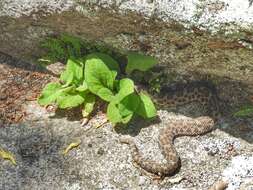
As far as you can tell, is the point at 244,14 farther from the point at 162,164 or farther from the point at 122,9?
the point at 162,164

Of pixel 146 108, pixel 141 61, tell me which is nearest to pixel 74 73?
pixel 141 61

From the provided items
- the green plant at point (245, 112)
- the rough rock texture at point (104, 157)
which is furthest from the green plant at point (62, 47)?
the green plant at point (245, 112)

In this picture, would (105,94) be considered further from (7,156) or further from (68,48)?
(7,156)

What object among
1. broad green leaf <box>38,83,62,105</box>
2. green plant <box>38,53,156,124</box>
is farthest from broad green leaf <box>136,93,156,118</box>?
broad green leaf <box>38,83,62,105</box>

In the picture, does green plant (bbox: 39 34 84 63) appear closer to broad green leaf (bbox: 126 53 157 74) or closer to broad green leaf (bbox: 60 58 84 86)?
broad green leaf (bbox: 60 58 84 86)

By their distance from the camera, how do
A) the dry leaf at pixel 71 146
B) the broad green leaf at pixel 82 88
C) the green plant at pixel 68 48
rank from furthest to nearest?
the green plant at pixel 68 48
the broad green leaf at pixel 82 88
the dry leaf at pixel 71 146

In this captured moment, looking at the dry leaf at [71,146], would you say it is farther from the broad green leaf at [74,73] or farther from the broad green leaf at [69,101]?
the broad green leaf at [74,73]
